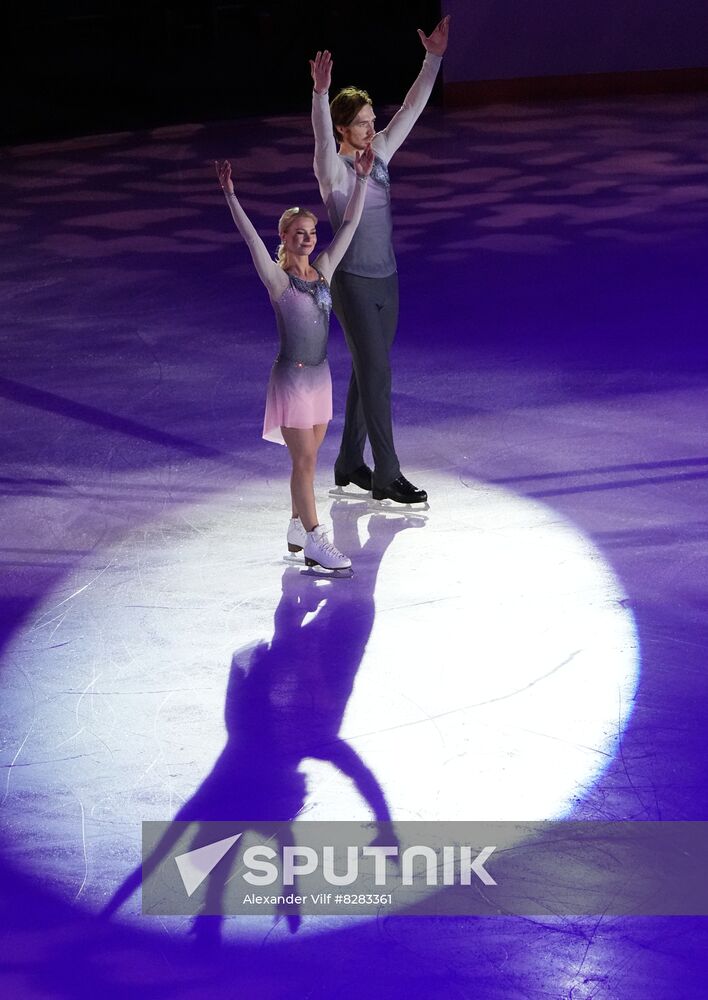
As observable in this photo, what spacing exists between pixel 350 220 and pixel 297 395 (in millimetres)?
668

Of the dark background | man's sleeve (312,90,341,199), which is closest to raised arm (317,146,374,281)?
man's sleeve (312,90,341,199)

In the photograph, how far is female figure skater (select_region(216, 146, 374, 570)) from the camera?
4812 millimetres

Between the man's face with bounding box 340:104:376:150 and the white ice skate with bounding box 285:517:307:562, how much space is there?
4.62 feet

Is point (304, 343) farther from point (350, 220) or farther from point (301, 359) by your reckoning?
point (350, 220)

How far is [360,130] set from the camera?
17.2ft

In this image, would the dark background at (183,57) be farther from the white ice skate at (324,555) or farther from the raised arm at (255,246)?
the white ice skate at (324,555)

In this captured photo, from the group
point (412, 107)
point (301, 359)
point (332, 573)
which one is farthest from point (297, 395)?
point (412, 107)

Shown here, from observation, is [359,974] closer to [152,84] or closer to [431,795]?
[431,795]

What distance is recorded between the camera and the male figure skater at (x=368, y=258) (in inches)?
204

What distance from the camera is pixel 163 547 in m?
5.32

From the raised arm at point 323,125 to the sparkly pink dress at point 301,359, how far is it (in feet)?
1.51

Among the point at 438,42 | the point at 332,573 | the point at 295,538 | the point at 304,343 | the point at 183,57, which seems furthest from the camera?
the point at 183,57

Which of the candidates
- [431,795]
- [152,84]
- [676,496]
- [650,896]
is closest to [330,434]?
[676,496]

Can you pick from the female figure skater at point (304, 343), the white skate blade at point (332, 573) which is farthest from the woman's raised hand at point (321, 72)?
the white skate blade at point (332, 573)
